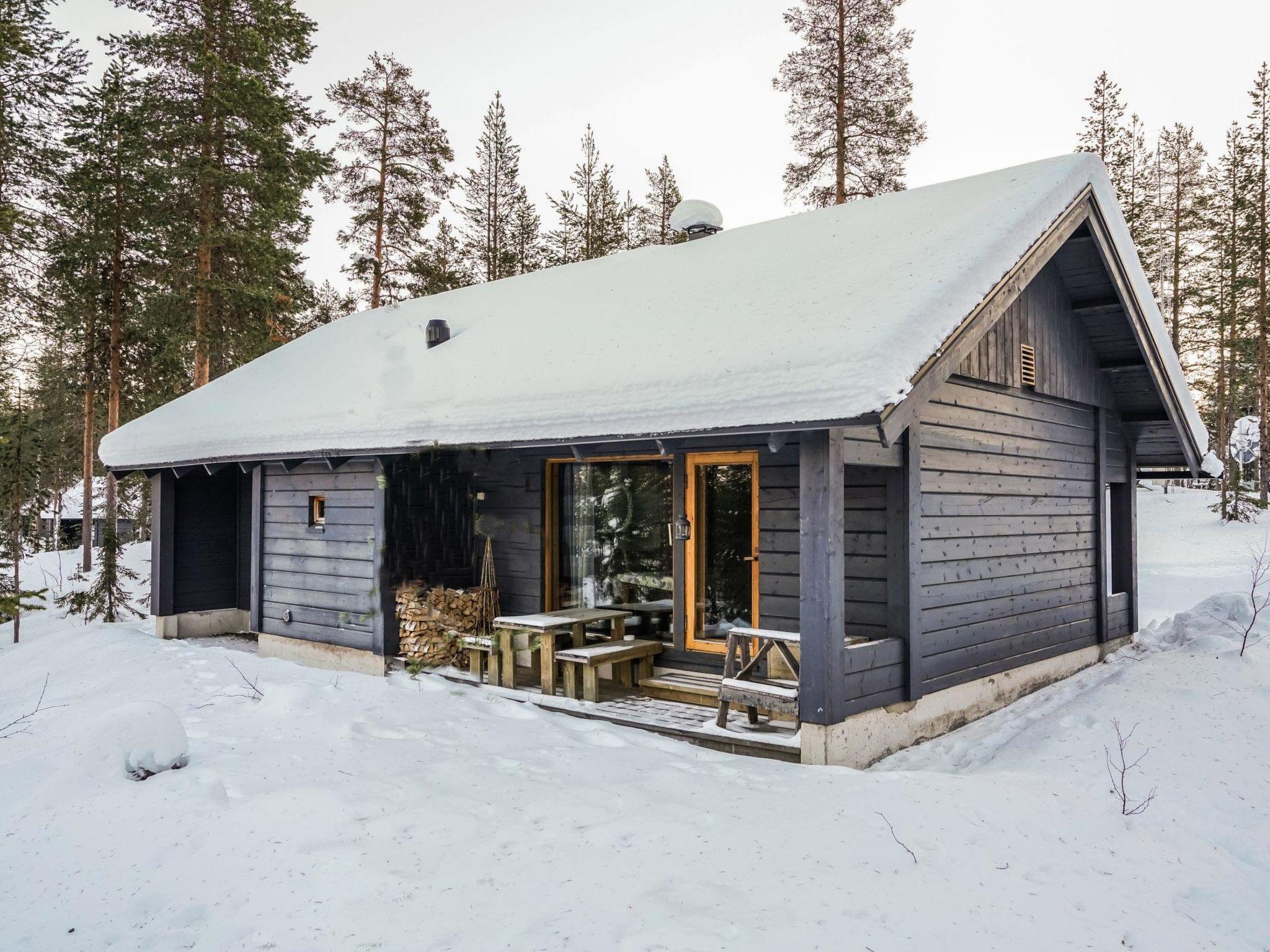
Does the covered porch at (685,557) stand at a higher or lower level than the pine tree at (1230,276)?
lower

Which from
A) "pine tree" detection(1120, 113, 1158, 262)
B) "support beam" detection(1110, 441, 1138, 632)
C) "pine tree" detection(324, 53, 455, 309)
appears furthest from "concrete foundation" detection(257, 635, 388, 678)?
"pine tree" detection(1120, 113, 1158, 262)

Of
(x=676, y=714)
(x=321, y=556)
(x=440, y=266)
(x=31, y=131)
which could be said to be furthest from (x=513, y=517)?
(x=440, y=266)

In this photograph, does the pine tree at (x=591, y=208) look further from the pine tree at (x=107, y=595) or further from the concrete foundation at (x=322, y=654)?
the concrete foundation at (x=322, y=654)

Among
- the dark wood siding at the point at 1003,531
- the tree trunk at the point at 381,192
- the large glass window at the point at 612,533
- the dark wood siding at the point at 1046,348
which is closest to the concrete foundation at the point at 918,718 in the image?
the dark wood siding at the point at 1003,531

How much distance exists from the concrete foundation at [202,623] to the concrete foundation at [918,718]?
844 cm

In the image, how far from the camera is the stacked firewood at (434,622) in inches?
318

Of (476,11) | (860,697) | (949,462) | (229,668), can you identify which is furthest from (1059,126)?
(229,668)

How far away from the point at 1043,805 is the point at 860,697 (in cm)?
125

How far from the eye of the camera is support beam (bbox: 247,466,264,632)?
952 centimetres

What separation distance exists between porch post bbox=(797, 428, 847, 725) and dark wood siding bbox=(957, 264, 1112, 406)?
2.15 meters

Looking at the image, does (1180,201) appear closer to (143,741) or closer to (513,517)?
(513,517)

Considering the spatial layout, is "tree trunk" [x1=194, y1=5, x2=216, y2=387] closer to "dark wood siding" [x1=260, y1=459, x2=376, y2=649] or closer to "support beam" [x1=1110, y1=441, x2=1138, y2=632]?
"dark wood siding" [x1=260, y1=459, x2=376, y2=649]

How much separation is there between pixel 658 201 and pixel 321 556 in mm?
21060

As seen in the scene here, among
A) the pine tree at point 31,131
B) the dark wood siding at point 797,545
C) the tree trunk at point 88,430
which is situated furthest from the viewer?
the tree trunk at point 88,430
